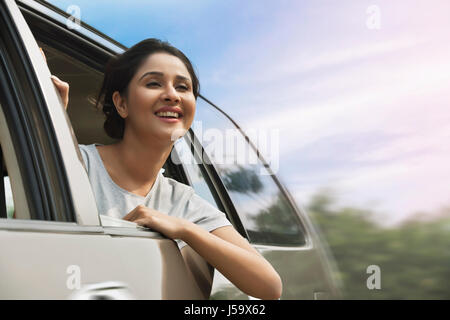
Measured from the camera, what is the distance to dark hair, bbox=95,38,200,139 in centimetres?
239

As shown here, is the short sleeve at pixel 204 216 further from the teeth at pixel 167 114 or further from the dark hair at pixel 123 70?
the dark hair at pixel 123 70

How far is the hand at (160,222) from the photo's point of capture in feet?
5.71

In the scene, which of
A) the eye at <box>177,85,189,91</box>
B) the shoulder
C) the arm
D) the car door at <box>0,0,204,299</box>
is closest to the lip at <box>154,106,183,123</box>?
the eye at <box>177,85,189,91</box>

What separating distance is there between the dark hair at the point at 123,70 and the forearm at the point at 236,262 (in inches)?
31.2

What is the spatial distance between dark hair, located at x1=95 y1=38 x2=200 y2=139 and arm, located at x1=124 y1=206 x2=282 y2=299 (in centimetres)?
73

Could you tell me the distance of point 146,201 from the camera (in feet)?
6.67

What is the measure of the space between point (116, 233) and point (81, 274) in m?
0.23

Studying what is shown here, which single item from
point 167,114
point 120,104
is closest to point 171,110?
point 167,114

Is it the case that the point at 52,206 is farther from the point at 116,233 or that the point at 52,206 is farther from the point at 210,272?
the point at 210,272

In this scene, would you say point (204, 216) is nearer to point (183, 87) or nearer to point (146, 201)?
point (146, 201)

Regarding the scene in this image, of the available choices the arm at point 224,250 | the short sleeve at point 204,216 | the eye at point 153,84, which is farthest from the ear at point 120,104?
the arm at point 224,250

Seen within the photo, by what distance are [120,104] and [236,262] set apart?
2.73 ft

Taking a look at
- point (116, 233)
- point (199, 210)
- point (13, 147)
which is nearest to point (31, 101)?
point (13, 147)

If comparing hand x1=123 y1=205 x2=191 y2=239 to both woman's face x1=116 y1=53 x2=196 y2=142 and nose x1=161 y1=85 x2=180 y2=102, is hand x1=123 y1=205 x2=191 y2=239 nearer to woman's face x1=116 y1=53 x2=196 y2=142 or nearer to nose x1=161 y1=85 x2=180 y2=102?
woman's face x1=116 y1=53 x2=196 y2=142
